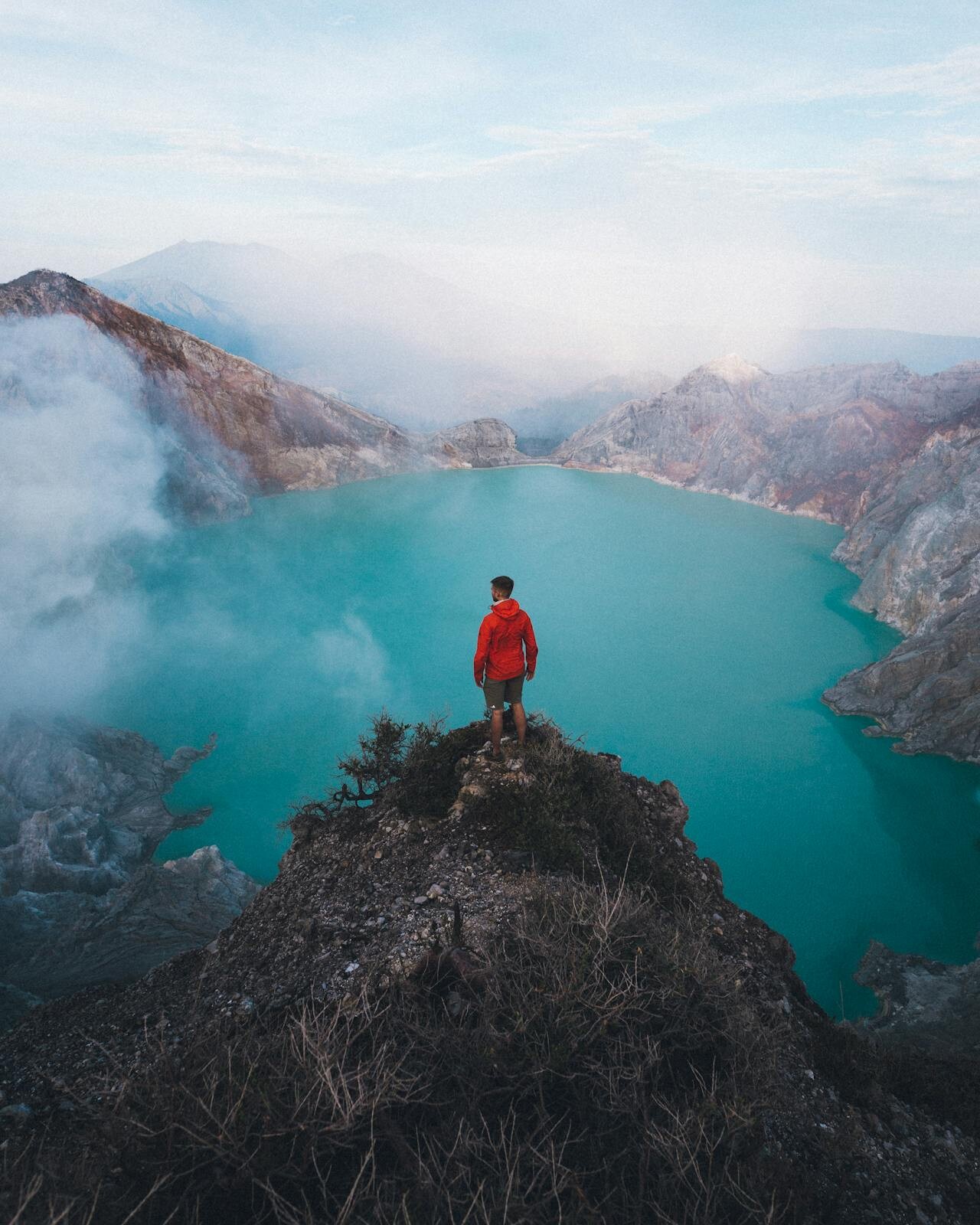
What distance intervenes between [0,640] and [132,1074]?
22.1 metres

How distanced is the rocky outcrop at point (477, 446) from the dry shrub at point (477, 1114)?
59.4 meters

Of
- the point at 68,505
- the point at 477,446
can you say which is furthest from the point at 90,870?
the point at 477,446

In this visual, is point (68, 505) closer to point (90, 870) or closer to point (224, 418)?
point (224, 418)

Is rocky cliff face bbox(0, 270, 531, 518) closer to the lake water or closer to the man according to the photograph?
the lake water

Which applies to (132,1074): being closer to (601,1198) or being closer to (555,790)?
(601,1198)

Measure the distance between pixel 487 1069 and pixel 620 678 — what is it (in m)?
22.5

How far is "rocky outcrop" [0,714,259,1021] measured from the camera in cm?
1059

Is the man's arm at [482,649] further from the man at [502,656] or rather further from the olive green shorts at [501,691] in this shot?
the olive green shorts at [501,691]

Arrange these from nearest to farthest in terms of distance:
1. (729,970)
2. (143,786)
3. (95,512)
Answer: (729,970), (143,786), (95,512)

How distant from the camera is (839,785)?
17.8 metres

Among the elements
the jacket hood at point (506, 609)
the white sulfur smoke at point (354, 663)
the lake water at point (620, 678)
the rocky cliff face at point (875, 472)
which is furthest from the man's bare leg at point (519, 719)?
the rocky cliff face at point (875, 472)

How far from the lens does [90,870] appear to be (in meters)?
13.2

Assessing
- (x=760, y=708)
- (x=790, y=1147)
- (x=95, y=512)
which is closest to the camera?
Result: (x=790, y=1147)

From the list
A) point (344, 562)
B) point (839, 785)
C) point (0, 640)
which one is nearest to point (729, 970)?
point (839, 785)
